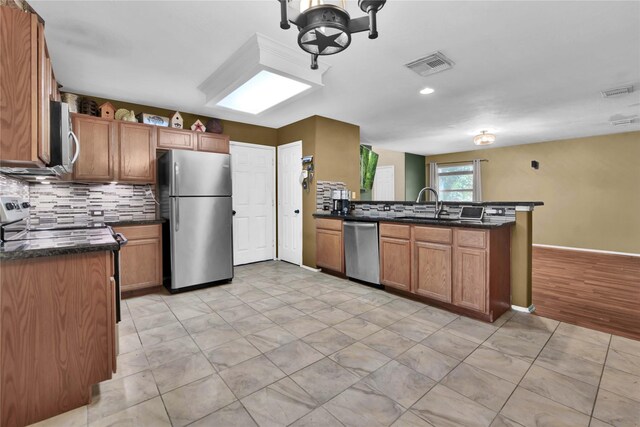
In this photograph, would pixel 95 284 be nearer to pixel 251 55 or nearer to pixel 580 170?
pixel 251 55

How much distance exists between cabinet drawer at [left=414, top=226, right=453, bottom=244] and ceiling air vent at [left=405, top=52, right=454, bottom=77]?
159 cm

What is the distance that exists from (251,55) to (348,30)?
4.62 ft

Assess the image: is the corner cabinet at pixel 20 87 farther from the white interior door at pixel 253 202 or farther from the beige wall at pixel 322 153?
the beige wall at pixel 322 153

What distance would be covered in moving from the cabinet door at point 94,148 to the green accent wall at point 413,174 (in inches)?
259

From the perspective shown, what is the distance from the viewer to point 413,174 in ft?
27.1

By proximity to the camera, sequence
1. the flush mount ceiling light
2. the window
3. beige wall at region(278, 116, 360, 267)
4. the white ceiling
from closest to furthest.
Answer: the white ceiling, the flush mount ceiling light, beige wall at region(278, 116, 360, 267), the window

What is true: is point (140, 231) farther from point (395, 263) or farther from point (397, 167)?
point (397, 167)

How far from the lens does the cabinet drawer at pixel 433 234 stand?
290 centimetres

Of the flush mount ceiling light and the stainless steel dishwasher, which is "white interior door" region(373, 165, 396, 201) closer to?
the stainless steel dishwasher

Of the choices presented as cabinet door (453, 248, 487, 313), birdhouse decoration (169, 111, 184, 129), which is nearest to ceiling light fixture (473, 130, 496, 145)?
cabinet door (453, 248, 487, 313)

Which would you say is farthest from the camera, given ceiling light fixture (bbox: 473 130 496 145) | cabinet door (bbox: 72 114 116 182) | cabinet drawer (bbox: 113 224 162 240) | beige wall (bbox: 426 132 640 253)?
beige wall (bbox: 426 132 640 253)

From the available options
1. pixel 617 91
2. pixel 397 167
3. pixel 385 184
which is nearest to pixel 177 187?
pixel 617 91

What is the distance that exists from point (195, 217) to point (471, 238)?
120 inches

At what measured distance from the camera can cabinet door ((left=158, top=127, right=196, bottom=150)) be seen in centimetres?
378
